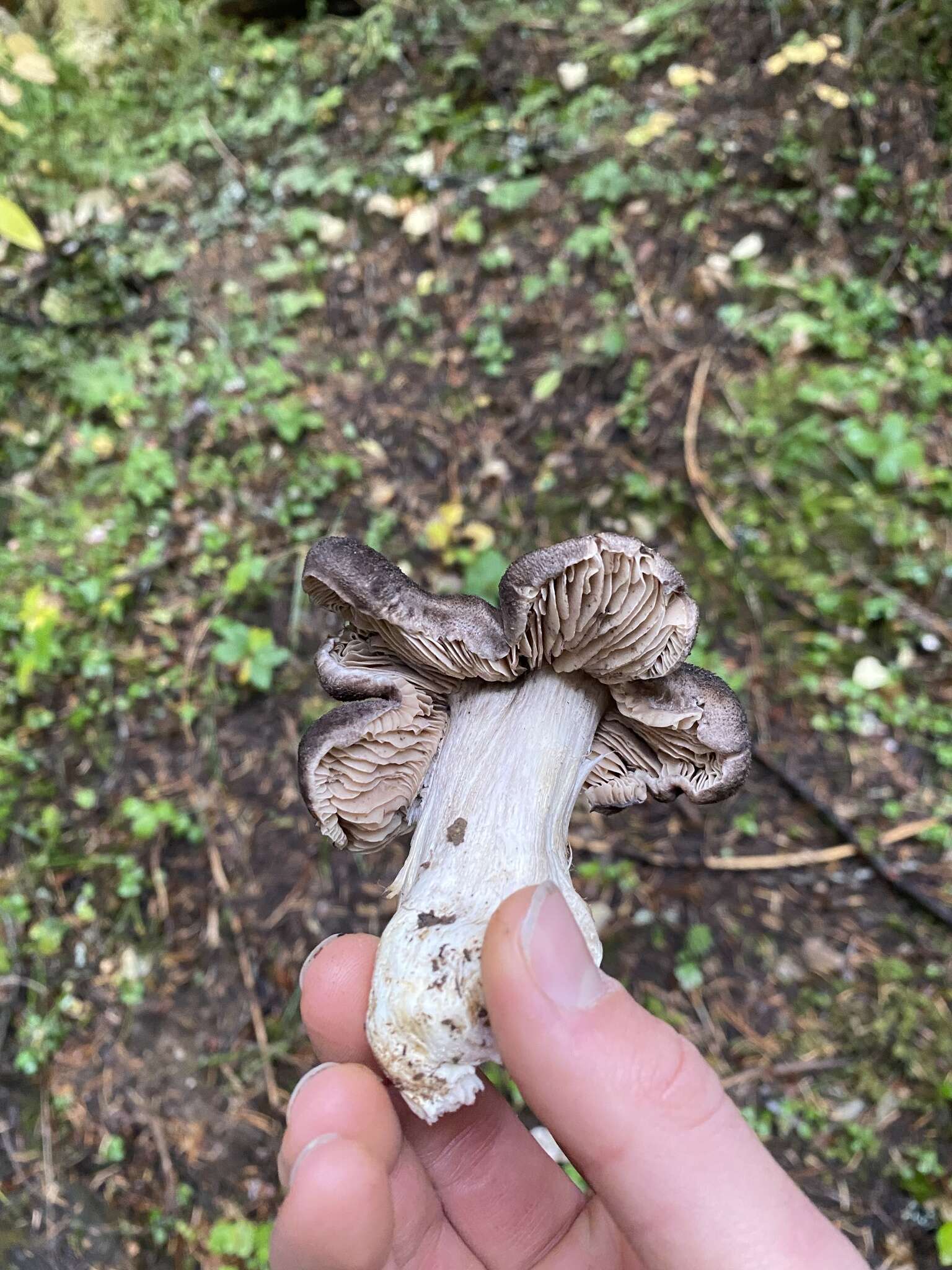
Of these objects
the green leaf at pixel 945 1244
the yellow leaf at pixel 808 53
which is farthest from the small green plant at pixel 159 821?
the yellow leaf at pixel 808 53

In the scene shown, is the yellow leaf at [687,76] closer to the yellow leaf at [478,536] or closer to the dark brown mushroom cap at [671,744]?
the yellow leaf at [478,536]

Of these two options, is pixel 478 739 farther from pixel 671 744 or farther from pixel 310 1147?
pixel 310 1147

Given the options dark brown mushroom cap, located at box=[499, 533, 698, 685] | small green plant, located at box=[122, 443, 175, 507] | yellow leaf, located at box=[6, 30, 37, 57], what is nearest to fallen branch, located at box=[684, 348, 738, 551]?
dark brown mushroom cap, located at box=[499, 533, 698, 685]

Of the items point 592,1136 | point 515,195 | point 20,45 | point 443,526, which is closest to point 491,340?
point 515,195

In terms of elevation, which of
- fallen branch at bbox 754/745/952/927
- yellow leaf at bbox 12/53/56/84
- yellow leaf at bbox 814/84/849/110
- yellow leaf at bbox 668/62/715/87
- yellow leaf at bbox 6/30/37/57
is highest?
yellow leaf at bbox 6/30/37/57

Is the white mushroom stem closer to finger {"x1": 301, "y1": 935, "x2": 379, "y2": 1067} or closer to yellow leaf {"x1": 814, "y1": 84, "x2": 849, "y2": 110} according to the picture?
finger {"x1": 301, "y1": 935, "x2": 379, "y2": 1067}

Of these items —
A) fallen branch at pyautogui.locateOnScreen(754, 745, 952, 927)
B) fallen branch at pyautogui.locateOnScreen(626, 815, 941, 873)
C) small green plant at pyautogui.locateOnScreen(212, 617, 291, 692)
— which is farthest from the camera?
small green plant at pyautogui.locateOnScreen(212, 617, 291, 692)
